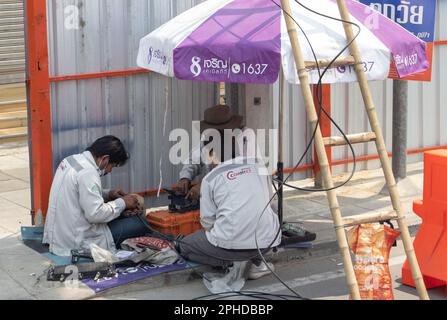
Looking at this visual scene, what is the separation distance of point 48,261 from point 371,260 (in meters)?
2.81

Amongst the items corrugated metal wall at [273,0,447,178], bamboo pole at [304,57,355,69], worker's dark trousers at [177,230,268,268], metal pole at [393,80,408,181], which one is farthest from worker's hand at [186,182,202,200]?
metal pole at [393,80,408,181]

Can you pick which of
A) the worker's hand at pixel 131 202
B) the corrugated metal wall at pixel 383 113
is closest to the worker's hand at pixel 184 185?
the worker's hand at pixel 131 202

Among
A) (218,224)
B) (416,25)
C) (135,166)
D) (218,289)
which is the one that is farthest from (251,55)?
(416,25)

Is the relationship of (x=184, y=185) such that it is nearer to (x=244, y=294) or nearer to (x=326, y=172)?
(x=244, y=294)

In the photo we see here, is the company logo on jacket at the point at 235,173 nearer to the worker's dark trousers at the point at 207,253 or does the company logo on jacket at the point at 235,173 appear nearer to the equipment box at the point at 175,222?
the worker's dark trousers at the point at 207,253

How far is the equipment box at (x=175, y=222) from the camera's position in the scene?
799 centimetres

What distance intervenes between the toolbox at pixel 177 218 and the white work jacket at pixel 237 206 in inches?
30.2

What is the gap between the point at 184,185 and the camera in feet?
27.5

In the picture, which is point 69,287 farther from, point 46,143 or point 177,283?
point 46,143

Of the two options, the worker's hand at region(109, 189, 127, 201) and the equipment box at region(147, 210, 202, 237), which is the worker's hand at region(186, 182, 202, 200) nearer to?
the equipment box at region(147, 210, 202, 237)

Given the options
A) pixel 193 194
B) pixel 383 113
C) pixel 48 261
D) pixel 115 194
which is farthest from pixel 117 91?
pixel 383 113

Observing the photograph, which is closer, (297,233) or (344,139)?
(344,139)

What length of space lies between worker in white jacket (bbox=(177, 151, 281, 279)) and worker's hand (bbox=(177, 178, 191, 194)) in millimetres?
1050

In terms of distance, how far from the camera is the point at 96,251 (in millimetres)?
7410
